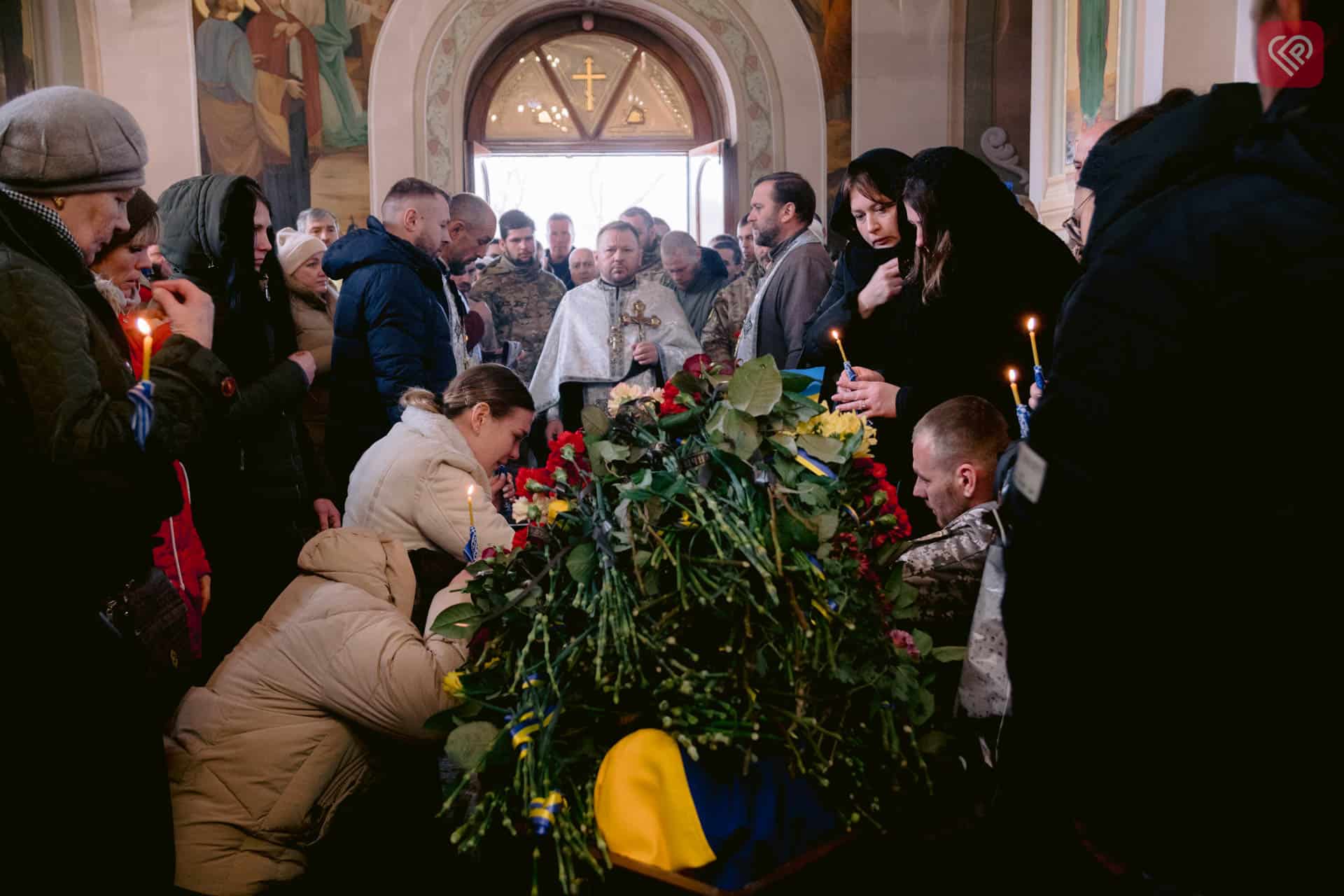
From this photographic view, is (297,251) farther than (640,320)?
No

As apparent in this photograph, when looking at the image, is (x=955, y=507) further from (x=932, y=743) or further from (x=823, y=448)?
(x=932, y=743)

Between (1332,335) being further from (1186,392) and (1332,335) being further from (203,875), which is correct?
(203,875)

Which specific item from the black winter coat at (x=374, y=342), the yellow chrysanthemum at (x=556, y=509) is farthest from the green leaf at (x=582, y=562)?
the black winter coat at (x=374, y=342)

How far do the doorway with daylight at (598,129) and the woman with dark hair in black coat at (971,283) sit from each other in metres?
8.05

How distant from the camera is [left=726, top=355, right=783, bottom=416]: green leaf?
6.73ft

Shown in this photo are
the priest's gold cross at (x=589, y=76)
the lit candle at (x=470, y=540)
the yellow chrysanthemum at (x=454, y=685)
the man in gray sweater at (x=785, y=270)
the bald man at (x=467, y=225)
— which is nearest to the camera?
the yellow chrysanthemum at (x=454, y=685)

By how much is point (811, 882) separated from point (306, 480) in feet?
8.73

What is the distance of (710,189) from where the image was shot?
11219 millimetres

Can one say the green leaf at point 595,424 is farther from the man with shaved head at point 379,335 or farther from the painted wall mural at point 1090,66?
the painted wall mural at point 1090,66

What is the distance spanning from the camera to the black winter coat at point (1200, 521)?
1035 mm

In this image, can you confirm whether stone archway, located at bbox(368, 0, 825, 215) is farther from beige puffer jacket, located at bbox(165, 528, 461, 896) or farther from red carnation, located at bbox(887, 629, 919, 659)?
red carnation, located at bbox(887, 629, 919, 659)

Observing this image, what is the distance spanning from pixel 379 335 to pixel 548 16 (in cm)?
764

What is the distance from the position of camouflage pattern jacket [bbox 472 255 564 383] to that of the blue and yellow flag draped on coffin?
18.2 feet

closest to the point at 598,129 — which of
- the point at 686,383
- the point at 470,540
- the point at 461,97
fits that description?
the point at 461,97
